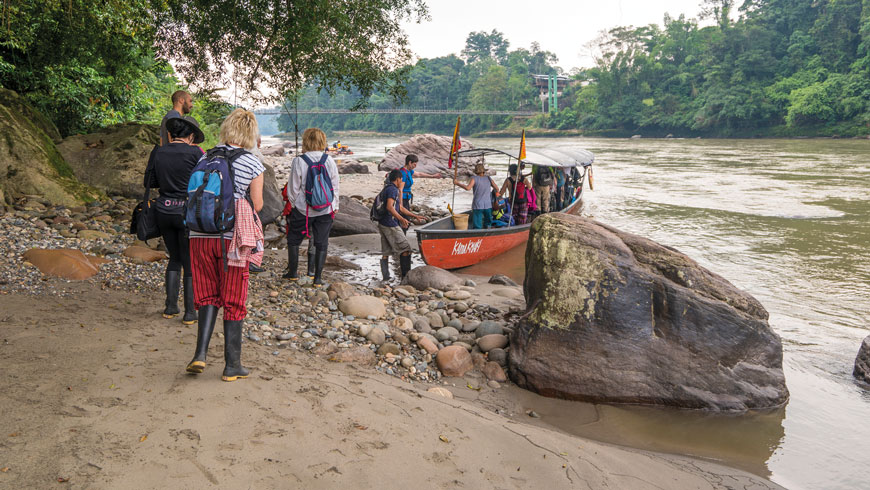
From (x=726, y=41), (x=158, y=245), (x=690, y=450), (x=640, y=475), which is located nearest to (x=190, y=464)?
(x=640, y=475)

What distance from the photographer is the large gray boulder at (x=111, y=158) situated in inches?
431

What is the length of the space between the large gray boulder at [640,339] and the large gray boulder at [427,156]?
25.8 metres

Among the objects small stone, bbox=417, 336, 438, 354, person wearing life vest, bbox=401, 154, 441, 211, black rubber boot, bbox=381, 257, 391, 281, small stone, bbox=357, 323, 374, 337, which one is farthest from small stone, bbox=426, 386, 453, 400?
person wearing life vest, bbox=401, 154, 441, 211

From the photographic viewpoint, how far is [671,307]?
5566 mm

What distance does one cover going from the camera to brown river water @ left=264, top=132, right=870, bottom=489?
15.9ft

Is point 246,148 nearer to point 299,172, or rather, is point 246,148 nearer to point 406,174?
point 299,172

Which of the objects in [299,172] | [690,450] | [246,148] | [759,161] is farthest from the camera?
[759,161]

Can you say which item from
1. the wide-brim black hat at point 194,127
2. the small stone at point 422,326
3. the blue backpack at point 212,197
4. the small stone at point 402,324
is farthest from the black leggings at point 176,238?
the small stone at point 422,326

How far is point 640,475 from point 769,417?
225cm

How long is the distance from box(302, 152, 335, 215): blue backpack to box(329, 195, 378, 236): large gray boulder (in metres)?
5.39

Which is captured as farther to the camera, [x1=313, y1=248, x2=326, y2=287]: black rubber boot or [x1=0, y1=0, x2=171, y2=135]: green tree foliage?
[x1=0, y1=0, x2=171, y2=135]: green tree foliage

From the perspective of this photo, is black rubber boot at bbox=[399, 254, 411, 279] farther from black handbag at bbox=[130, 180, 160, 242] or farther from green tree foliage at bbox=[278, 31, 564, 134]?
green tree foliage at bbox=[278, 31, 564, 134]

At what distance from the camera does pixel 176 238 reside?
4.98 m

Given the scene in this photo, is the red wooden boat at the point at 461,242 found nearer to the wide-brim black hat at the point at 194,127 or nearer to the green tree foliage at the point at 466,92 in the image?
the wide-brim black hat at the point at 194,127
